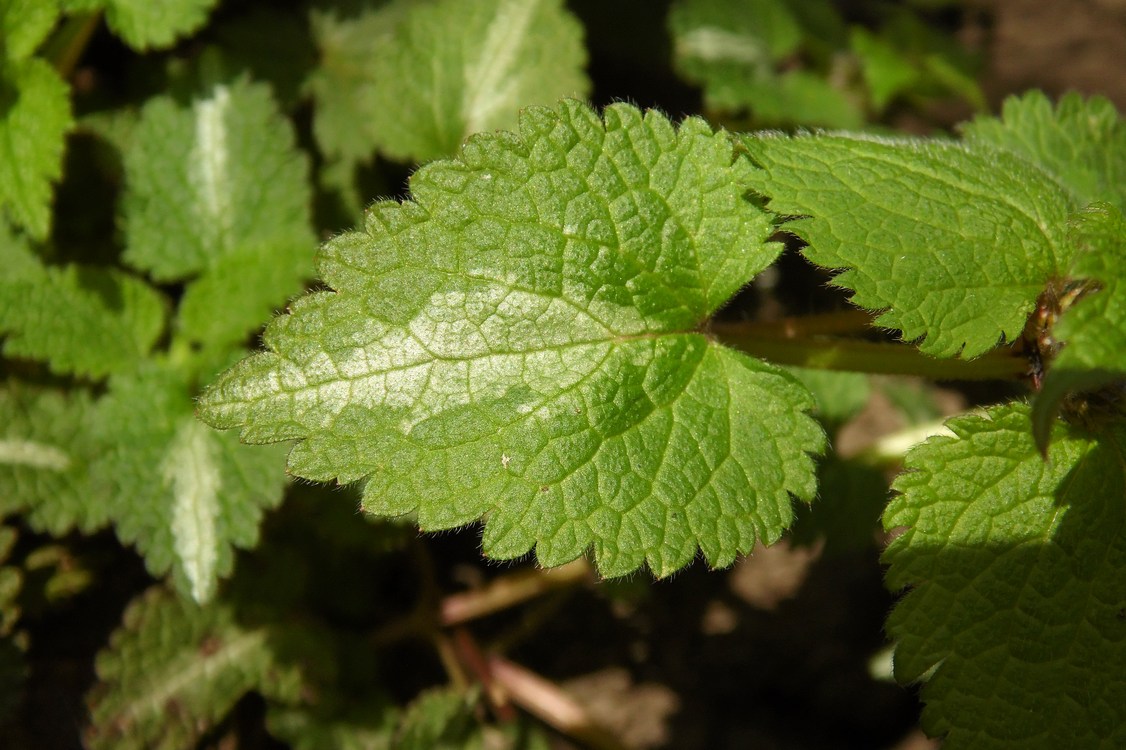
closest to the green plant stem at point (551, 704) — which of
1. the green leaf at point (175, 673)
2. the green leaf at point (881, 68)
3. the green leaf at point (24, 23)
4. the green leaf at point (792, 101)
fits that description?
the green leaf at point (175, 673)

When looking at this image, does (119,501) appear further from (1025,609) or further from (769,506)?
(1025,609)

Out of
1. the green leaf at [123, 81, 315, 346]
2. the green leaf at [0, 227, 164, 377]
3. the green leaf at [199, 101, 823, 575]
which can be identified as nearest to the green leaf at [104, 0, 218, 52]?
the green leaf at [123, 81, 315, 346]

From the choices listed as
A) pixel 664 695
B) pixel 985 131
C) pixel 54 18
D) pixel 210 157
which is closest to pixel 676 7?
pixel 985 131

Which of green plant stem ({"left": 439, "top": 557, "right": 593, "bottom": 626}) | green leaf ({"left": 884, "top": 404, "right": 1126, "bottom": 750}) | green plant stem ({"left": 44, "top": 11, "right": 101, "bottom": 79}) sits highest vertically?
green plant stem ({"left": 44, "top": 11, "right": 101, "bottom": 79})

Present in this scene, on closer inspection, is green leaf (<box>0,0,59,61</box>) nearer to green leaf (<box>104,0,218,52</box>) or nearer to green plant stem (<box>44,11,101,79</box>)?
green leaf (<box>104,0,218,52</box>)

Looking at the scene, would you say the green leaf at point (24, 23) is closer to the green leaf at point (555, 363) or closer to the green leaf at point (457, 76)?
the green leaf at point (457, 76)

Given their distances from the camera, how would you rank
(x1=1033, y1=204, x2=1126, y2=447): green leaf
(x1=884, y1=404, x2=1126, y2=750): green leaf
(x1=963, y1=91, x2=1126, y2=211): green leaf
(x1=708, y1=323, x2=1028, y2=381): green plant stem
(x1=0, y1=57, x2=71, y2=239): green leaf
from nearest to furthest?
(x1=1033, y1=204, x2=1126, y2=447): green leaf → (x1=884, y1=404, x2=1126, y2=750): green leaf → (x1=708, y1=323, x2=1028, y2=381): green plant stem → (x1=0, y1=57, x2=71, y2=239): green leaf → (x1=963, y1=91, x2=1126, y2=211): green leaf
